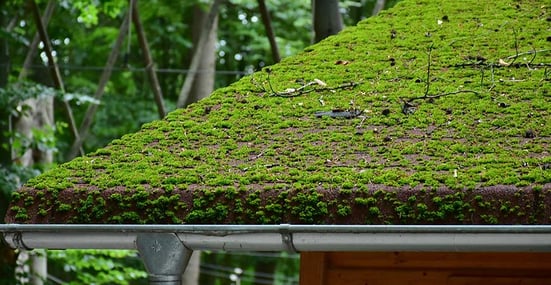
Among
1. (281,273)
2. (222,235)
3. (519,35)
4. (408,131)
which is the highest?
(519,35)

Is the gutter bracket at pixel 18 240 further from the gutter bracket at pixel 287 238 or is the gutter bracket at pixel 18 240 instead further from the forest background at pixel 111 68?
the forest background at pixel 111 68

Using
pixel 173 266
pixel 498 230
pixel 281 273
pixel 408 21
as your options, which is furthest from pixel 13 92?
pixel 281 273

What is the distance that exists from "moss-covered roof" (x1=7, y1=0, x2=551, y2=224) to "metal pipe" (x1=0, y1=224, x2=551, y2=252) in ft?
0.25

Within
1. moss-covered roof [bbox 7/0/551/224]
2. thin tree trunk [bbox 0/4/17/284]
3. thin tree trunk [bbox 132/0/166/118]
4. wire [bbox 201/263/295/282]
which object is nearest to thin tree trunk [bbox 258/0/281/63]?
thin tree trunk [bbox 132/0/166/118]

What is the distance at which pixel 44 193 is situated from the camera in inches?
193

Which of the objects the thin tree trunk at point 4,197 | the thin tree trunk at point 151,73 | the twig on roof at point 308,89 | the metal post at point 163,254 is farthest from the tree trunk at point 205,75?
the metal post at point 163,254

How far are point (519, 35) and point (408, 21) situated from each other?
82 centimetres

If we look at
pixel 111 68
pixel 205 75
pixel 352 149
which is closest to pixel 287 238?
pixel 352 149

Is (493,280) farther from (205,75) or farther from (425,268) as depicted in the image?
(205,75)

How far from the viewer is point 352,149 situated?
5.00 meters

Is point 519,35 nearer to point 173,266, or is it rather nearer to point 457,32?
point 457,32

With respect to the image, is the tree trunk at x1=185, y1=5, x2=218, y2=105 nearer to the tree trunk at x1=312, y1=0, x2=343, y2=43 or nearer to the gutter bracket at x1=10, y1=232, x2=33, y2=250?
the tree trunk at x1=312, y1=0, x2=343, y2=43

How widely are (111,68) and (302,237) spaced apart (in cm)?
931

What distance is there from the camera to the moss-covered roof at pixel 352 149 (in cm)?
444
